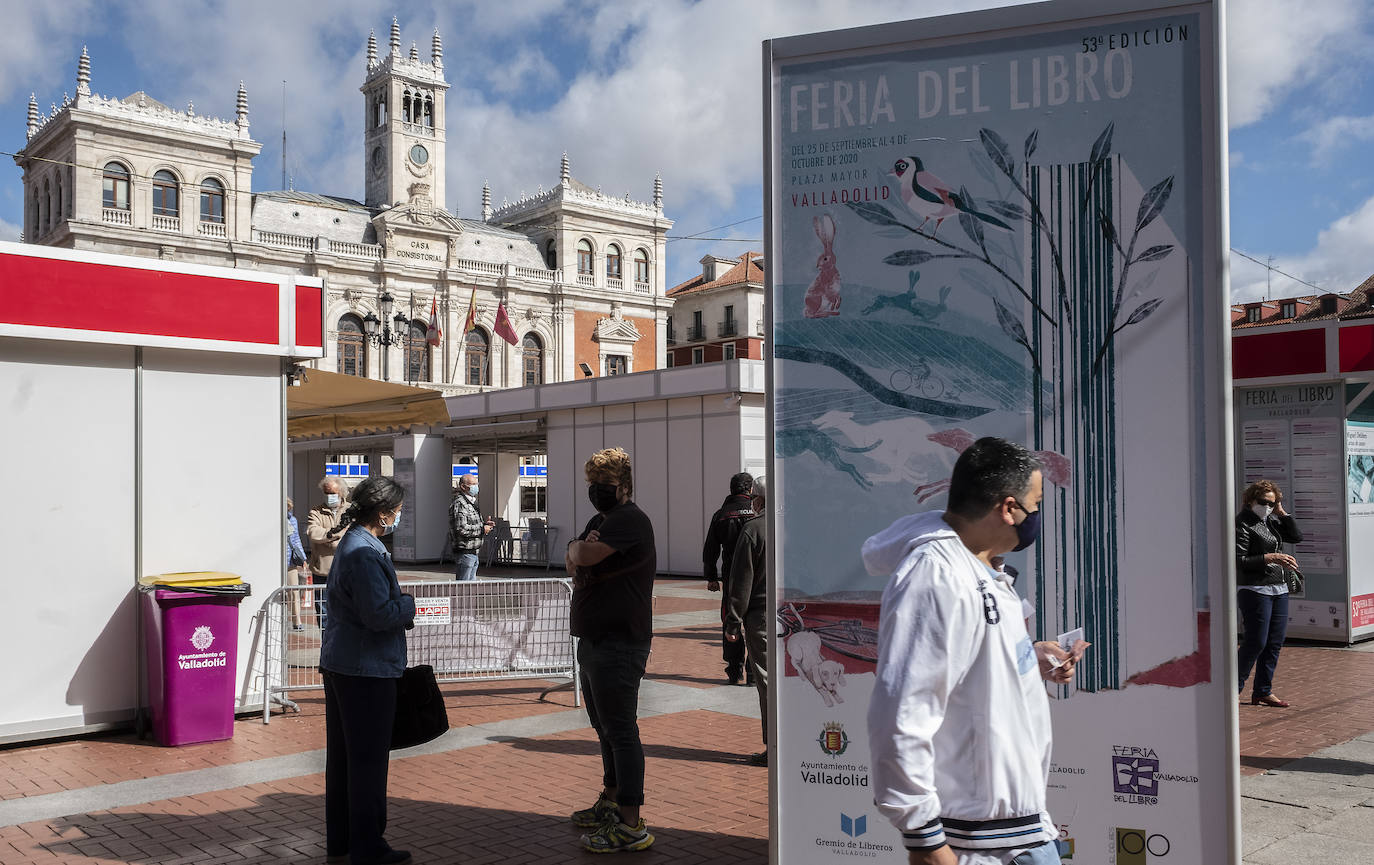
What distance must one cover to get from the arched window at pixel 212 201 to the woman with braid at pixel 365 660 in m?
53.9

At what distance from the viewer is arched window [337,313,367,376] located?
56.9 m

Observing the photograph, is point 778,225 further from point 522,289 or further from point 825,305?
point 522,289

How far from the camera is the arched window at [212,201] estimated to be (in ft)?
175

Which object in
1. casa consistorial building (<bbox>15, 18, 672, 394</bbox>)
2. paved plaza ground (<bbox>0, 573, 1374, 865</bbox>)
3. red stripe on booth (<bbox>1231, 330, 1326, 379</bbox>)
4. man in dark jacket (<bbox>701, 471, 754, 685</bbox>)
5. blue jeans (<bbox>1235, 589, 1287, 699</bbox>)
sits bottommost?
paved plaza ground (<bbox>0, 573, 1374, 865</bbox>)

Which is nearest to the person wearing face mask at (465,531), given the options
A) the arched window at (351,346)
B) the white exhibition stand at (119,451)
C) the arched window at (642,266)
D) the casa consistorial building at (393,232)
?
the white exhibition stand at (119,451)

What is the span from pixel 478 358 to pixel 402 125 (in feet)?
54.8

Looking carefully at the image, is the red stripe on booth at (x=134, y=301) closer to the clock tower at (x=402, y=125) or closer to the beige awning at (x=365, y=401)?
the beige awning at (x=365, y=401)

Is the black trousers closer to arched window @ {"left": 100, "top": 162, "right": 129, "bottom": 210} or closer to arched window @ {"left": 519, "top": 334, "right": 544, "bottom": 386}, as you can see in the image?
arched window @ {"left": 100, "top": 162, "right": 129, "bottom": 210}

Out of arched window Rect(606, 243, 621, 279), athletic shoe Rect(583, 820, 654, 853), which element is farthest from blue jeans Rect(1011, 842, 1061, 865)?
arched window Rect(606, 243, 621, 279)

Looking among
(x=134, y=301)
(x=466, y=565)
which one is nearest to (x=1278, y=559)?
(x=466, y=565)

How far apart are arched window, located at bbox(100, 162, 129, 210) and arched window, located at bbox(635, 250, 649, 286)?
2965 cm

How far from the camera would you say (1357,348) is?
11352mm

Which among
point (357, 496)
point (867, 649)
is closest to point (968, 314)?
point (867, 649)

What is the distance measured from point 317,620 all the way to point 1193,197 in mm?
6979
